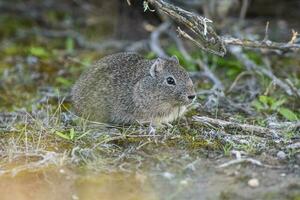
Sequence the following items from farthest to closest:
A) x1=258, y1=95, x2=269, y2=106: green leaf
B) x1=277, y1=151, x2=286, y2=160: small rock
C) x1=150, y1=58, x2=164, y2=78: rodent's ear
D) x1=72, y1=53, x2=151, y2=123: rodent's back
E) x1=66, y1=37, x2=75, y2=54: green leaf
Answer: x1=66, y1=37, x2=75, y2=54: green leaf < x1=258, y1=95, x2=269, y2=106: green leaf < x1=72, y1=53, x2=151, y2=123: rodent's back < x1=150, y1=58, x2=164, y2=78: rodent's ear < x1=277, y1=151, x2=286, y2=160: small rock

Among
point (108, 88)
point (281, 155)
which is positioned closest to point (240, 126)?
point (281, 155)

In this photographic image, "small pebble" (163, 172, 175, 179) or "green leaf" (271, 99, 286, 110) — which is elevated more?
"green leaf" (271, 99, 286, 110)

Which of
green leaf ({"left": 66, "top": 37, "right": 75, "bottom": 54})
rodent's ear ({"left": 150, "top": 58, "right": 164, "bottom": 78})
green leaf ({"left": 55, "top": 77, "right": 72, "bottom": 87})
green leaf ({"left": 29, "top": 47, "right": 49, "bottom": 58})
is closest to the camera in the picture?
rodent's ear ({"left": 150, "top": 58, "right": 164, "bottom": 78})

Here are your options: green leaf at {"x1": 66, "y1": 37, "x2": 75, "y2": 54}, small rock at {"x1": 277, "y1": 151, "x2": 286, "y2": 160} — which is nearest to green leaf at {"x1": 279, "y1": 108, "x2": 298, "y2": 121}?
small rock at {"x1": 277, "y1": 151, "x2": 286, "y2": 160}

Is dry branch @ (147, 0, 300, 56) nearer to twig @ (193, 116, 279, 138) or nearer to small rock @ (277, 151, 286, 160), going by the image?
twig @ (193, 116, 279, 138)

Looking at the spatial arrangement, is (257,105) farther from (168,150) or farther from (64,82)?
(64,82)
